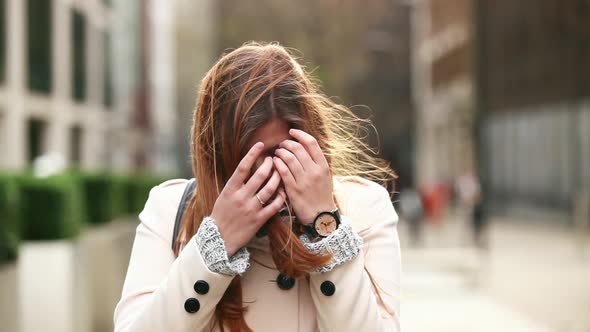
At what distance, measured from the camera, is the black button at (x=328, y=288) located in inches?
82.1

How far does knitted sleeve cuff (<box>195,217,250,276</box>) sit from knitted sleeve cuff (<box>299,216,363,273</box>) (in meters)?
0.16

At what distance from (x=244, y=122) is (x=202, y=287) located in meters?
0.40

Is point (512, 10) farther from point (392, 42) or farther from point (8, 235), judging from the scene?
point (8, 235)

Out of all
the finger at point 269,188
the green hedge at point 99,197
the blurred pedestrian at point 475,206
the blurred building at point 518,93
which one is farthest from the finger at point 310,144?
the blurred pedestrian at point 475,206

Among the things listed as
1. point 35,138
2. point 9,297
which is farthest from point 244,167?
point 35,138

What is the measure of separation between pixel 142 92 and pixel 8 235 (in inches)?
1550

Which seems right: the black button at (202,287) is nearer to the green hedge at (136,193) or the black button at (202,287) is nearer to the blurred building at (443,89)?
the green hedge at (136,193)

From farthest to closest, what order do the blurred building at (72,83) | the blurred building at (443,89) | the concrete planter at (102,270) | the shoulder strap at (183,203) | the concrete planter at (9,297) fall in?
the blurred building at (443,89) → the blurred building at (72,83) → the concrete planter at (102,270) → the concrete planter at (9,297) → the shoulder strap at (183,203)

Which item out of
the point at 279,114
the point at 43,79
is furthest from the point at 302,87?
the point at 43,79

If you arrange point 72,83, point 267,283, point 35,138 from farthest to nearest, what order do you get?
1. point 72,83
2. point 35,138
3. point 267,283

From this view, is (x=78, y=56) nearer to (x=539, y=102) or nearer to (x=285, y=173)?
(x=539, y=102)

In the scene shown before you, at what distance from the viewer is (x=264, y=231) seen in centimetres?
213

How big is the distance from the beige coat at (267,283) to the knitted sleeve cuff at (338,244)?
1.0 inches

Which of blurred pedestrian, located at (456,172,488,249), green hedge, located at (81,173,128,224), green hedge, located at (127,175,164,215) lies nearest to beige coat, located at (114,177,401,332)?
green hedge, located at (81,173,128,224)
